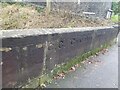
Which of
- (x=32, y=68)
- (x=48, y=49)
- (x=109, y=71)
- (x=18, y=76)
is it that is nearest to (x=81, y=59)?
(x=109, y=71)

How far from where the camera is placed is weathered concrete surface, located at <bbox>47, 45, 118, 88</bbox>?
555 centimetres

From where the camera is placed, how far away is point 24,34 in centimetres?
429

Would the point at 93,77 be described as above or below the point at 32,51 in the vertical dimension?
below

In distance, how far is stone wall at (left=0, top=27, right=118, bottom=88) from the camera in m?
3.98

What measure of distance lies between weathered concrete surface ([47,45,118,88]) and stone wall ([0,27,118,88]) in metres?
0.38

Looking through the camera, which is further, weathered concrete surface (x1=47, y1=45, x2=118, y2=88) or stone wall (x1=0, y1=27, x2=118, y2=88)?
weathered concrete surface (x1=47, y1=45, x2=118, y2=88)

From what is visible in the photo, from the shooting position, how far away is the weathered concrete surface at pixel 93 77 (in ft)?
18.2

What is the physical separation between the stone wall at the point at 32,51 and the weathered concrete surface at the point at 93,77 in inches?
15.1

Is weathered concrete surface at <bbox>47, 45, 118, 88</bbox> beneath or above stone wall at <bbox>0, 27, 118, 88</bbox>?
beneath

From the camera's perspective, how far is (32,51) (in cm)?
463

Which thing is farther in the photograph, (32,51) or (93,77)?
(93,77)

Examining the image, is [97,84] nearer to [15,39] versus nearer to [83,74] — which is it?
[83,74]

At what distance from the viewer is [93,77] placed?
6309 millimetres

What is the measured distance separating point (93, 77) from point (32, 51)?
2.14m
